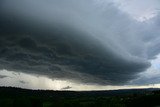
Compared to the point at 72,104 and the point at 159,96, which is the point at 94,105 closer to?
the point at 72,104

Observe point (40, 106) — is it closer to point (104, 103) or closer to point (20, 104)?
point (20, 104)

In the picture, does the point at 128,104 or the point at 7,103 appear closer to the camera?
the point at 7,103

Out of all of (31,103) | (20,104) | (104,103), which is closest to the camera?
(104,103)

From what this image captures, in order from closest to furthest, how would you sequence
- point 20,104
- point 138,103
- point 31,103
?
point 20,104 → point 31,103 → point 138,103

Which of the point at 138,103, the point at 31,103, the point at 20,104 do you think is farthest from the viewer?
the point at 138,103

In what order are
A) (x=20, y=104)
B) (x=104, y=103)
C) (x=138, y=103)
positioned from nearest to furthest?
(x=104, y=103), (x=20, y=104), (x=138, y=103)

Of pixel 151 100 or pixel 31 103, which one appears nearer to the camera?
pixel 31 103

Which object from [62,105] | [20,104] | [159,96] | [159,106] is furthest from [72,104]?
[159,96]

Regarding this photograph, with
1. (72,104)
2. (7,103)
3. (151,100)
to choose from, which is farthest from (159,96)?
(7,103)
